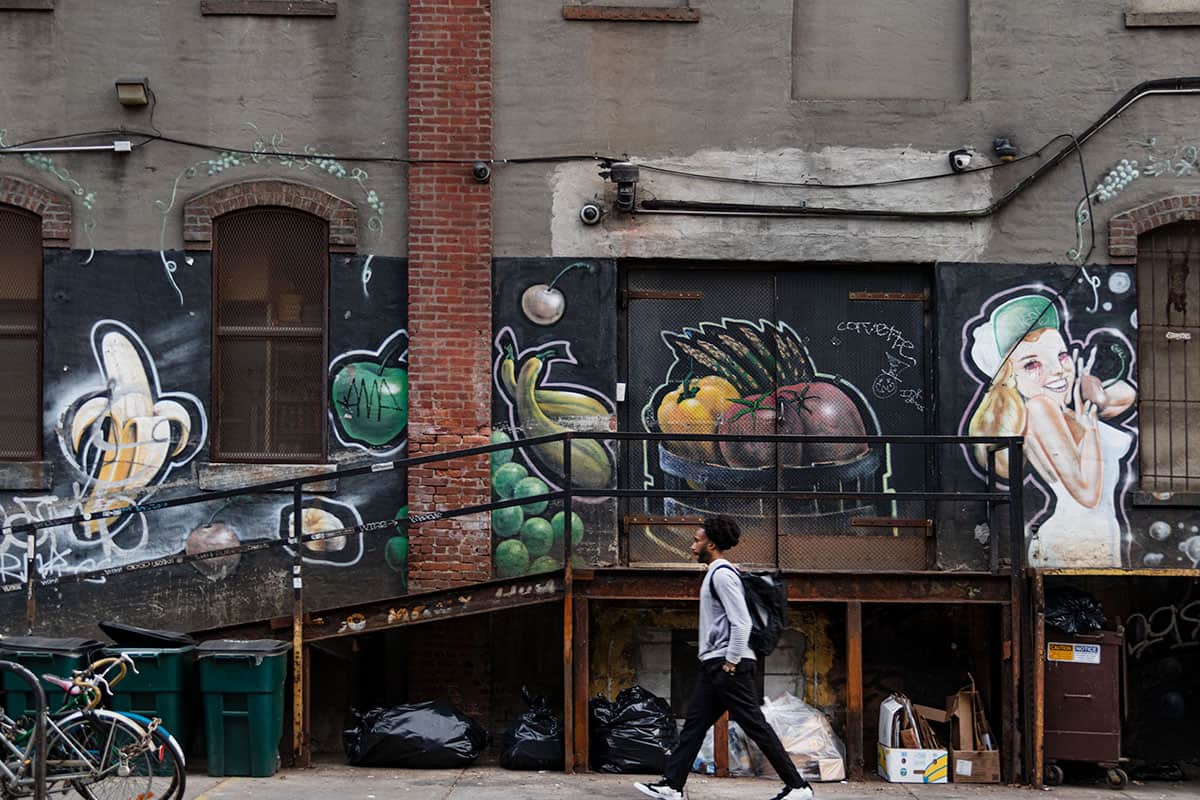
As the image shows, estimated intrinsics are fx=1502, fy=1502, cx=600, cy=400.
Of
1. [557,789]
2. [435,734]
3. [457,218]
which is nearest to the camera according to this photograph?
[557,789]

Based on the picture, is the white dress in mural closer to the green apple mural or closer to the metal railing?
the metal railing

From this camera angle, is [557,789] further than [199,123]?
No

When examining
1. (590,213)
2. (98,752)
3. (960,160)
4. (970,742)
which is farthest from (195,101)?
(970,742)

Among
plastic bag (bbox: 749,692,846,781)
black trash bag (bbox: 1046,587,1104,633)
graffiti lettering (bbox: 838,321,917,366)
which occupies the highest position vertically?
graffiti lettering (bbox: 838,321,917,366)

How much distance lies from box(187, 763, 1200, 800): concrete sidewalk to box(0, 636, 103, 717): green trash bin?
104 centimetres

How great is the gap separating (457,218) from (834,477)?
3462 mm

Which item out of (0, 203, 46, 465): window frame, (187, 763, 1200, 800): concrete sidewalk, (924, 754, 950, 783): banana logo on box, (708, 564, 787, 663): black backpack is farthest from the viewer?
(0, 203, 46, 465): window frame

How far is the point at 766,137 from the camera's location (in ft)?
37.6

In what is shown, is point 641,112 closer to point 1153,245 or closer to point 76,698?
point 1153,245

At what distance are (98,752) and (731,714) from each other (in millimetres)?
3566

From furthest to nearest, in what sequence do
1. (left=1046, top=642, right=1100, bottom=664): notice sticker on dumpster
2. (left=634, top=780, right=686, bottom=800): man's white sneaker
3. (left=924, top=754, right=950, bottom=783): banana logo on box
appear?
(left=1046, top=642, right=1100, bottom=664): notice sticker on dumpster, (left=924, top=754, right=950, bottom=783): banana logo on box, (left=634, top=780, right=686, bottom=800): man's white sneaker

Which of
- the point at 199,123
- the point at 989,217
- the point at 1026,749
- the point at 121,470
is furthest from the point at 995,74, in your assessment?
the point at 121,470

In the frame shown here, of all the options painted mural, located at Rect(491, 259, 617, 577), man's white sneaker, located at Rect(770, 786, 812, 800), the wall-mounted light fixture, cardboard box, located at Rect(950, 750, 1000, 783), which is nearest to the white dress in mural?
cardboard box, located at Rect(950, 750, 1000, 783)

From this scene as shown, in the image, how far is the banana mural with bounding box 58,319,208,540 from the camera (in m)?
11.3
